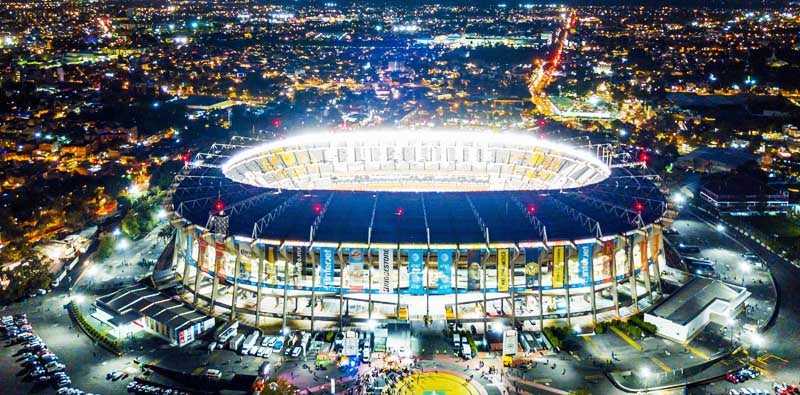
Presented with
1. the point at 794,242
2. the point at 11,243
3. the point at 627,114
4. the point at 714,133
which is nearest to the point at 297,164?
the point at 11,243

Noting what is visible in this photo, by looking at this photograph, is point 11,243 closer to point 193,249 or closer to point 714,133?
point 193,249

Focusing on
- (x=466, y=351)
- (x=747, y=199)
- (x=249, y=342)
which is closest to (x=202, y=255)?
(x=249, y=342)

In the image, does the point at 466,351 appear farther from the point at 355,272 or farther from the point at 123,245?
the point at 123,245

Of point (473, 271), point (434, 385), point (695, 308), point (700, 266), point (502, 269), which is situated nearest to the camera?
point (434, 385)

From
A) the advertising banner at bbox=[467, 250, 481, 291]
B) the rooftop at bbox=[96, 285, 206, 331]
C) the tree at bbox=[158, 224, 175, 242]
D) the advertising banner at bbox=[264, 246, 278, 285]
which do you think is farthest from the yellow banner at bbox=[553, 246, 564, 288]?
the tree at bbox=[158, 224, 175, 242]

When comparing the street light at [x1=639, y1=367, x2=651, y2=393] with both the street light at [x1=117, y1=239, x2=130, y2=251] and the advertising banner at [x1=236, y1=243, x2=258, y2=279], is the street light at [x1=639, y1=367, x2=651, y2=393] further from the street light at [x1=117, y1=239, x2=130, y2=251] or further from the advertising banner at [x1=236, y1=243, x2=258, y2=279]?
the street light at [x1=117, y1=239, x2=130, y2=251]

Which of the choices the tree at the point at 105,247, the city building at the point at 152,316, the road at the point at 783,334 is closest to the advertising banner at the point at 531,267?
the road at the point at 783,334

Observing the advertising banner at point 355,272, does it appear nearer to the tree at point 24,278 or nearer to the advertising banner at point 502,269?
the advertising banner at point 502,269
